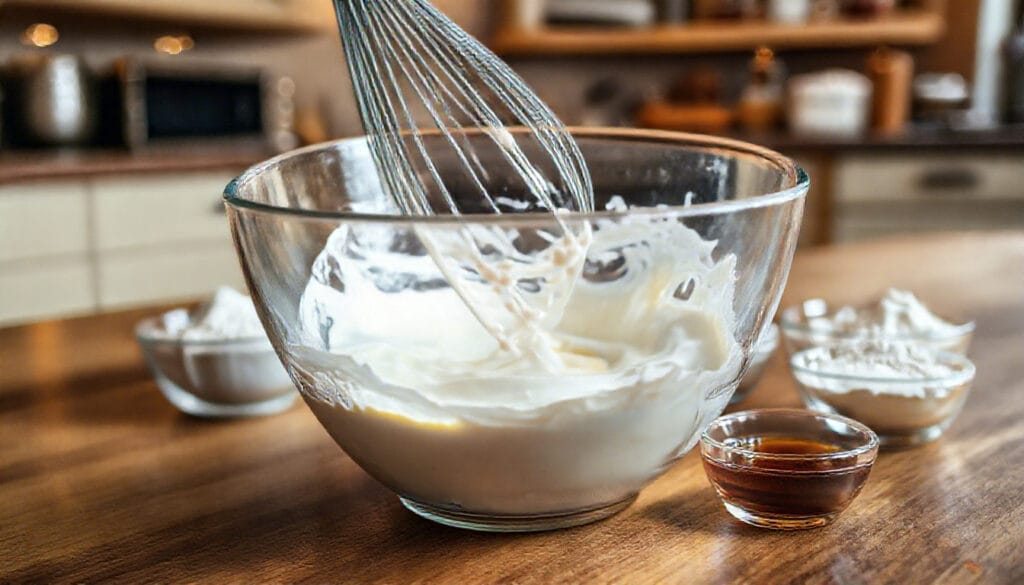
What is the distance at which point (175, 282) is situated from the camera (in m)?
→ 1.84

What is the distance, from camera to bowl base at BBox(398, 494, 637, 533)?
0.37 metres

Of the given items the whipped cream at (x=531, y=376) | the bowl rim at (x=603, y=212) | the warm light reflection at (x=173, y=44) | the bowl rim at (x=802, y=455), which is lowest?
the bowl rim at (x=802, y=455)

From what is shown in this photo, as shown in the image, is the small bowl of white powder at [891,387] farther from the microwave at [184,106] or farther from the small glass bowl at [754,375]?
the microwave at [184,106]

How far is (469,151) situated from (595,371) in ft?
0.64

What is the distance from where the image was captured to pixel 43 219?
1.64 m

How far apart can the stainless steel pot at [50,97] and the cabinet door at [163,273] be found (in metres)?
0.33

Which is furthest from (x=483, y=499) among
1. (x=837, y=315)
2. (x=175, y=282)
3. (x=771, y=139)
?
(x=771, y=139)

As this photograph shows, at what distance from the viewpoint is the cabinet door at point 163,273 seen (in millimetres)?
1748

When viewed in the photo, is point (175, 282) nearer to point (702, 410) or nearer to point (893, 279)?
point (893, 279)

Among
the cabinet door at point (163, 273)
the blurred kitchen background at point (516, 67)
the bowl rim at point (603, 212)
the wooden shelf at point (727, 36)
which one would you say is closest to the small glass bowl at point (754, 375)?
the bowl rim at point (603, 212)

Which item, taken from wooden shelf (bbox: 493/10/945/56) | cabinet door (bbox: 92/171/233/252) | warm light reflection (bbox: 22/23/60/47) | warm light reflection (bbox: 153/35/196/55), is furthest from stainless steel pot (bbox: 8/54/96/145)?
wooden shelf (bbox: 493/10/945/56)

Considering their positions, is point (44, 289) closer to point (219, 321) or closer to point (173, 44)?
point (173, 44)

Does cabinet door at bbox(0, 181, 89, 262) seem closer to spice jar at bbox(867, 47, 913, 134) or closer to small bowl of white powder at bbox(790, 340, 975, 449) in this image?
small bowl of white powder at bbox(790, 340, 975, 449)

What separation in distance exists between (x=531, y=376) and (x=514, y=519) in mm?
57
